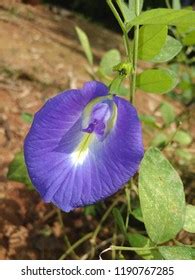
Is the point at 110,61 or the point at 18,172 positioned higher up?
the point at 110,61

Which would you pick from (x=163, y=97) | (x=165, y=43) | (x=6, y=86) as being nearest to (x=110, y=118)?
(x=165, y=43)

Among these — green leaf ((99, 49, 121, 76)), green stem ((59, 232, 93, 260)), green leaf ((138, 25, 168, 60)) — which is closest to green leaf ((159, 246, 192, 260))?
green leaf ((138, 25, 168, 60))

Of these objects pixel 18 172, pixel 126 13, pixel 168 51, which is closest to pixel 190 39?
pixel 168 51

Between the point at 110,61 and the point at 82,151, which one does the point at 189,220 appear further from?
the point at 110,61

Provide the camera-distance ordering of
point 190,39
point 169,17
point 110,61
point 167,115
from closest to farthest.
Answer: point 169,17 < point 190,39 < point 110,61 < point 167,115

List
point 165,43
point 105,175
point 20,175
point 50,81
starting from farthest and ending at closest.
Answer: point 50,81 → point 20,175 → point 165,43 → point 105,175

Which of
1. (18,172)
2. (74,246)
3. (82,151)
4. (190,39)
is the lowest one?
(74,246)

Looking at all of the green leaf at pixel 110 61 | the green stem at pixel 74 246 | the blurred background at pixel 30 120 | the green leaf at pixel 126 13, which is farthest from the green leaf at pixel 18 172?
the green leaf at pixel 126 13
